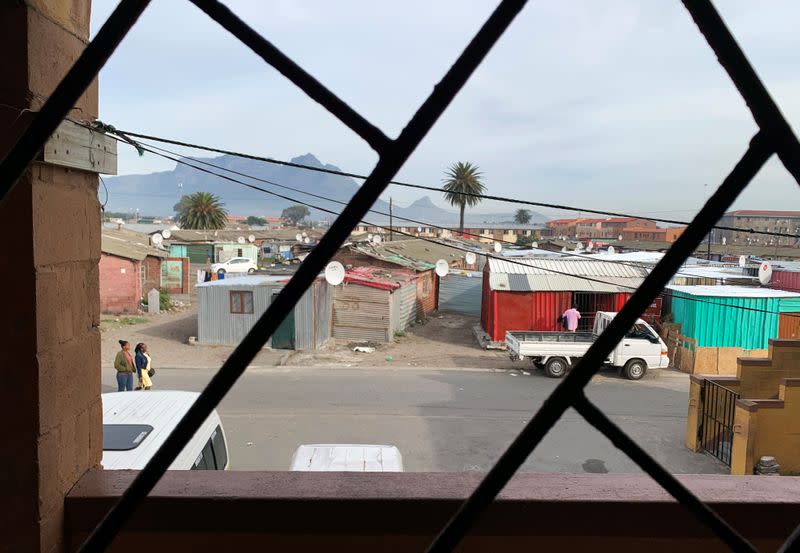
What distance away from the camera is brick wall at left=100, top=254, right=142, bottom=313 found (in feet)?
77.6

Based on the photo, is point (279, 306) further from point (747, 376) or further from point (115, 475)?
point (747, 376)

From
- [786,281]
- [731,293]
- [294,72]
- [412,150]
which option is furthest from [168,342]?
[786,281]

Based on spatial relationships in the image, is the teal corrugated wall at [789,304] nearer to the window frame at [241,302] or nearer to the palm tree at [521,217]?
the window frame at [241,302]

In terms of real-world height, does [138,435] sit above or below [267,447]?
above

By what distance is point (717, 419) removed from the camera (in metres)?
10.3

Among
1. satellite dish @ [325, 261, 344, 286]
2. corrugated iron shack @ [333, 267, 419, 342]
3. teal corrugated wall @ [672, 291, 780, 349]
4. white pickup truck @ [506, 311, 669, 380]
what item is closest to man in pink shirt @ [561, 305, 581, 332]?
white pickup truck @ [506, 311, 669, 380]

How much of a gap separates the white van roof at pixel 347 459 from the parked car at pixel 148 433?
2.76ft

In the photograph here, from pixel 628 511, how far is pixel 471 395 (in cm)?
1198

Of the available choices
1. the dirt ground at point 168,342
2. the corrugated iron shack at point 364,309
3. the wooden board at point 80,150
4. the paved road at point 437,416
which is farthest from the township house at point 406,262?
the wooden board at point 80,150

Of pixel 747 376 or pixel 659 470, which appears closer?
pixel 659 470

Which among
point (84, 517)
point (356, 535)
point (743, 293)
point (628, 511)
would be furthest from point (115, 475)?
point (743, 293)

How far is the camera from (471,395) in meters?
13.6

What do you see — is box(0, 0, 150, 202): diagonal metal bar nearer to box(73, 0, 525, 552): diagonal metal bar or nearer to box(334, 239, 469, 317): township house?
box(73, 0, 525, 552): diagonal metal bar

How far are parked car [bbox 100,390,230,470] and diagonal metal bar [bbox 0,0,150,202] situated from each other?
3.21m
